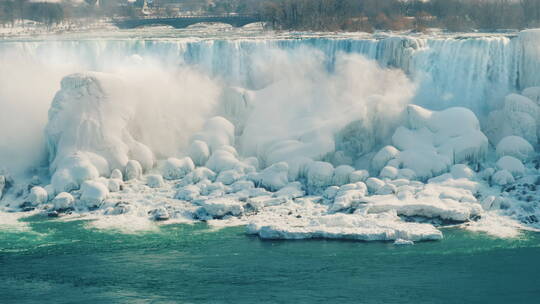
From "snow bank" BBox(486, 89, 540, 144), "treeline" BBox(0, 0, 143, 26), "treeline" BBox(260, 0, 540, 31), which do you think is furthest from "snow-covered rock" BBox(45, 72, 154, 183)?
"treeline" BBox(0, 0, 143, 26)

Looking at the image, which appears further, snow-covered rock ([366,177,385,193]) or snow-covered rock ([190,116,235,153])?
snow-covered rock ([190,116,235,153])

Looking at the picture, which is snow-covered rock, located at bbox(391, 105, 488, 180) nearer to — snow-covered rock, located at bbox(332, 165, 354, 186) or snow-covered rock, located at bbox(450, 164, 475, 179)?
snow-covered rock, located at bbox(450, 164, 475, 179)

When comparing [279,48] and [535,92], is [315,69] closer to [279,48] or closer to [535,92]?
[279,48]

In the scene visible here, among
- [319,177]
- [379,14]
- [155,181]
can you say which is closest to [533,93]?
[319,177]

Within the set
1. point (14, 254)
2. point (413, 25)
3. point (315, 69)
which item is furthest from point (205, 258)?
point (413, 25)

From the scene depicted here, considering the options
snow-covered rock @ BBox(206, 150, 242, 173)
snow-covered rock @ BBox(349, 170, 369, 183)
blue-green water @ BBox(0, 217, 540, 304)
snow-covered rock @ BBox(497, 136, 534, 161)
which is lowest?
blue-green water @ BBox(0, 217, 540, 304)

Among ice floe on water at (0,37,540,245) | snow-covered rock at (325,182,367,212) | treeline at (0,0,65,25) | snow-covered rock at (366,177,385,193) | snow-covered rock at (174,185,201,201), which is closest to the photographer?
ice floe on water at (0,37,540,245)
